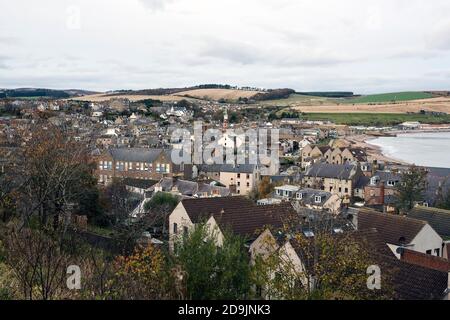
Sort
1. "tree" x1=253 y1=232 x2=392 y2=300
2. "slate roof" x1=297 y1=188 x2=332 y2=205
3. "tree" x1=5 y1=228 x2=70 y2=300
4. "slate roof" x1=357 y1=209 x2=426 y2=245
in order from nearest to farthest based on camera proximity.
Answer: "tree" x1=5 y1=228 x2=70 y2=300
"tree" x1=253 y1=232 x2=392 y2=300
"slate roof" x1=357 y1=209 x2=426 y2=245
"slate roof" x1=297 y1=188 x2=332 y2=205

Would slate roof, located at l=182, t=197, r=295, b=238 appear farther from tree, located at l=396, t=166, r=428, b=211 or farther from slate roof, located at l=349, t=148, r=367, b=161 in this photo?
slate roof, located at l=349, t=148, r=367, b=161

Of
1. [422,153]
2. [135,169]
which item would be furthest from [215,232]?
[422,153]

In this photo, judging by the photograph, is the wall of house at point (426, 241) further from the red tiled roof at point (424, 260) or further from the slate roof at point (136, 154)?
the slate roof at point (136, 154)

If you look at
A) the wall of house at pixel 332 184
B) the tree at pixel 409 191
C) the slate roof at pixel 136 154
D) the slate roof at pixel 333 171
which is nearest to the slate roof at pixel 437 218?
the tree at pixel 409 191

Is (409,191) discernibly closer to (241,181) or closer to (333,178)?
(333,178)

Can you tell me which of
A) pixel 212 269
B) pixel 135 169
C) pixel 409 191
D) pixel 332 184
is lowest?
pixel 332 184

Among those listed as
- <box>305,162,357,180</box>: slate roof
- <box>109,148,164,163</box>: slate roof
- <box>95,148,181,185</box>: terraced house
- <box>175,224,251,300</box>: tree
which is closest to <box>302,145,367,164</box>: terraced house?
<box>305,162,357,180</box>: slate roof
